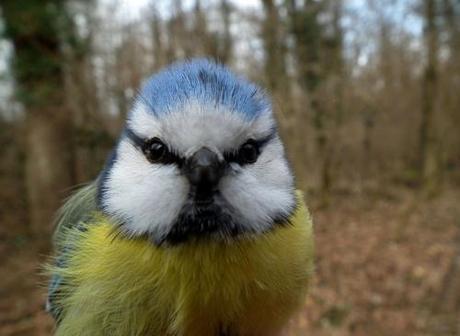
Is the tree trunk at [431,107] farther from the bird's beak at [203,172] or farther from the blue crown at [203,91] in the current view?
the bird's beak at [203,172]

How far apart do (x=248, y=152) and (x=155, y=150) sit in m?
0.25

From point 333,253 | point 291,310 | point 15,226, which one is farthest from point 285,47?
point 291,310

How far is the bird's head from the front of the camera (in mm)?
1155

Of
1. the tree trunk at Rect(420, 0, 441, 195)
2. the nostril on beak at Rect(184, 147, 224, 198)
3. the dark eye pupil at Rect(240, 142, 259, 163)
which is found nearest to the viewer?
the nostril on beak at Rect(184, 147, 224, 198)

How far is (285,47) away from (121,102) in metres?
2.73

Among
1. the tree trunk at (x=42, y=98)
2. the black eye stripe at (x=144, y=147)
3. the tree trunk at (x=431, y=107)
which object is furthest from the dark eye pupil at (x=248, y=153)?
A: the tree trunk at (x=431, y=107)

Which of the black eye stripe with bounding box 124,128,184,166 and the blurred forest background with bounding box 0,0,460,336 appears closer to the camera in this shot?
the black eye stripe with bounding box 124,128,184,166

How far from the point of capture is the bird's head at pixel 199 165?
116 centimetres

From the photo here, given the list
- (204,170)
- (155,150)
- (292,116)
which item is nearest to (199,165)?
(204,170)

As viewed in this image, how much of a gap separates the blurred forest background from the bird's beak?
5.60ft

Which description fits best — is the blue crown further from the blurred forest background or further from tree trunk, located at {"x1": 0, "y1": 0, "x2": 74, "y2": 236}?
tree trunk, located at {"x1": 0, "y1": 0, "x2": 74, "y2": 236}

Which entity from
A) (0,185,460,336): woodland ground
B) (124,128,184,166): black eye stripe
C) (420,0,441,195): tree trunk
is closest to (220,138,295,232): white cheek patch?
(124,128,184,166): black eye stripe

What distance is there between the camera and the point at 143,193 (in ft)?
3.94

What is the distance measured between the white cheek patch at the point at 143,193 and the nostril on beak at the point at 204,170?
33 mm
